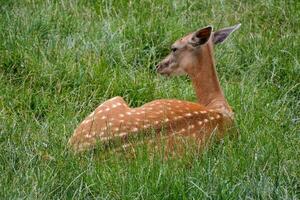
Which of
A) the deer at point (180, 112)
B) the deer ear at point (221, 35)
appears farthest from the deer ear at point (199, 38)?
the deer ear at point (221, 35)

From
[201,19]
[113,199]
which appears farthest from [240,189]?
[201,19]

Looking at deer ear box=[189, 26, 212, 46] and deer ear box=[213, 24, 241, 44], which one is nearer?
deer ear box=[189, 26, 212, 46]

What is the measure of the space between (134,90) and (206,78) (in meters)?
0.62

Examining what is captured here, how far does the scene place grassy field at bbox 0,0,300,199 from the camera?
16.9 feet

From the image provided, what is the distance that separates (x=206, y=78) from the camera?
279 inches

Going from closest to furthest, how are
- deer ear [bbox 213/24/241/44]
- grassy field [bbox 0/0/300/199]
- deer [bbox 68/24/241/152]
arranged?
grassy field [bbox 0/0/300/199] < deer [bbox 68/24/241/152] < deer ear [bbox 213/24/241/44]

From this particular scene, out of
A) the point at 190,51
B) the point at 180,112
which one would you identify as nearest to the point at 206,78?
the point at 190,51

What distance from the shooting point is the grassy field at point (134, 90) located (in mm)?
5164

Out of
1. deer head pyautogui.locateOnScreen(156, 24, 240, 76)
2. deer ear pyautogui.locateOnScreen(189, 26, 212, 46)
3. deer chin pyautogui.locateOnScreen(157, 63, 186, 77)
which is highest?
deer ear pyautogui.locateOnScreen(189, 26, 212, 46)

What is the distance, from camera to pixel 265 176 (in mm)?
5277

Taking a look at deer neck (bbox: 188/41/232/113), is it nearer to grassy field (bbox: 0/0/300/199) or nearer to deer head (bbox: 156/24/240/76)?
deer head (bbox: 156/24/240/76)

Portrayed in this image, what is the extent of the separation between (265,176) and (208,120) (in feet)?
3.34

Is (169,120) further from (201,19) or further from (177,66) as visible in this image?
(201,19)

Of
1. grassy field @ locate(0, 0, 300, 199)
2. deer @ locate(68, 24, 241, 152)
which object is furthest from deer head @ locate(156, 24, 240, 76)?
grassy field @ locate(0, 0, 300, 199)
